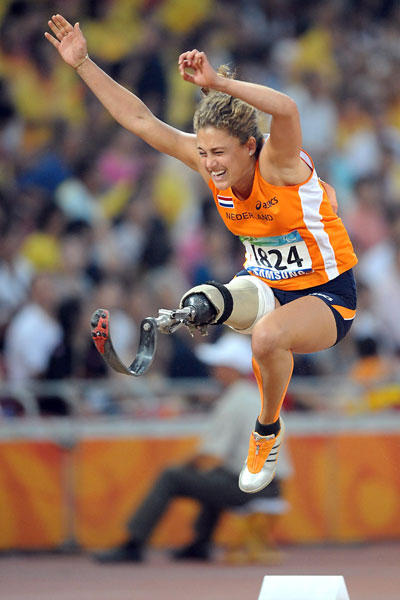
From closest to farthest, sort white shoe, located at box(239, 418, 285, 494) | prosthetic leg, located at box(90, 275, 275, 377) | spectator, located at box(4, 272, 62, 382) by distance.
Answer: prosthetic leg, located at box(90, 275, 275, 377)
white shoe, located at box(239, 418, 285, 494)
spectator, located at box(4, 272, 62, 382)

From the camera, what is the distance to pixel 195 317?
551 cm

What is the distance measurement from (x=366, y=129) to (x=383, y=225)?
4.22 ft

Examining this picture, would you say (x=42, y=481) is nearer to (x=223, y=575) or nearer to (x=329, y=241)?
(x=223, y=575)

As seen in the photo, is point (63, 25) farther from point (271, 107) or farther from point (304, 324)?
point (304, 324)

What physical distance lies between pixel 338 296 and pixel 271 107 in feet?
3.98

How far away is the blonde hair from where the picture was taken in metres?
5.45

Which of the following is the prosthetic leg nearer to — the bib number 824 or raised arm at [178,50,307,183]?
the bib number 824

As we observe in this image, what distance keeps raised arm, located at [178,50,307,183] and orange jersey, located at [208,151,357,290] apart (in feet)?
0.35

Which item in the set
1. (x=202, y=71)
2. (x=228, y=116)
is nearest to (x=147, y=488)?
(x=228, y=116)

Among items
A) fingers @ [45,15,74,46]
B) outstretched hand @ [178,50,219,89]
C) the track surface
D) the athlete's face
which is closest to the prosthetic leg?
the athlete's face

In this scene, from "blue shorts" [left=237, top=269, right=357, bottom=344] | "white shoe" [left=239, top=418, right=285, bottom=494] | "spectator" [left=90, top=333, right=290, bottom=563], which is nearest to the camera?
"blue shorts" [left=237, top=269, right=357, bottom=344]

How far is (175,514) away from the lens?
976cm

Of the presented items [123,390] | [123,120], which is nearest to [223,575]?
[123,390]

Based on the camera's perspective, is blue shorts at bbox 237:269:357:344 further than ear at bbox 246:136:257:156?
Yes
